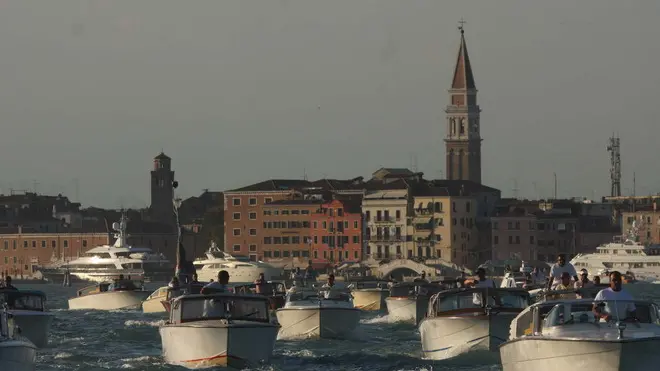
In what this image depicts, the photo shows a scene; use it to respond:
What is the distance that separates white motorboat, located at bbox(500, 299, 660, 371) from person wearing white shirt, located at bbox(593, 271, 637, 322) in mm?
19

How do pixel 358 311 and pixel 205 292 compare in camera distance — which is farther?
pixel 358 311

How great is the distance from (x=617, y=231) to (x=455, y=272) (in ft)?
74.9

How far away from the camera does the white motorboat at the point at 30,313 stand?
3959cm

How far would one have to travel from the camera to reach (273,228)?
6885 inches

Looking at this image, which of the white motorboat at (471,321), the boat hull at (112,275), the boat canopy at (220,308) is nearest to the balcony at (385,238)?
the boat hull at (112,275)

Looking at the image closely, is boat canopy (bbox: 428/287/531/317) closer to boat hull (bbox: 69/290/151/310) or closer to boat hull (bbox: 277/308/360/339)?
boat hull (bbox: 277/308/360/339)

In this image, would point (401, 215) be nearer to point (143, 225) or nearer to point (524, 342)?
point (143, 225)

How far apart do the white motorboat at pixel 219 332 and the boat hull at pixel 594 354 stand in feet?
22.8

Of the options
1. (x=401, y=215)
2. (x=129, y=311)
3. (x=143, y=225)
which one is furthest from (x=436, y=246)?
(x=129, y=311)

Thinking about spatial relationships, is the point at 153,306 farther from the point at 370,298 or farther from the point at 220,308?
the point at 220,308

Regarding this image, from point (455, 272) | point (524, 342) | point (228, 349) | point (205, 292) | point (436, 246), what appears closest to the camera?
point (524, 342)

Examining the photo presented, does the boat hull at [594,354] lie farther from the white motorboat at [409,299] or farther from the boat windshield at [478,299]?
the white motorboat at [409,299]

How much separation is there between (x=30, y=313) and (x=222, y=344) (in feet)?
28.0

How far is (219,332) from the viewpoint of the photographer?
106ft
